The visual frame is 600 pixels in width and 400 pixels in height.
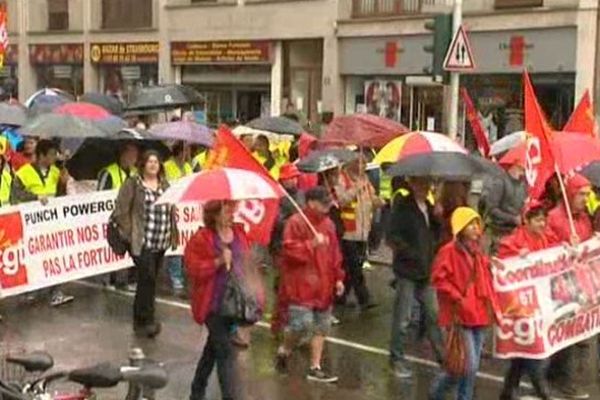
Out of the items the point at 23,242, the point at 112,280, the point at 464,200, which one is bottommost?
the point at 112,280

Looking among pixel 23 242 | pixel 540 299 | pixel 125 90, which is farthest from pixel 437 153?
pixel 125 90

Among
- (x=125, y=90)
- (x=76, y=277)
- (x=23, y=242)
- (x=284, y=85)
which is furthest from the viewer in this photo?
(x=125, y=90)

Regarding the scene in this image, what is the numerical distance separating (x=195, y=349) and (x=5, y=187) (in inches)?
124

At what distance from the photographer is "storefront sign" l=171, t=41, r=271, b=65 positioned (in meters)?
28.7

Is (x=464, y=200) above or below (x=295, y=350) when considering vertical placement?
above

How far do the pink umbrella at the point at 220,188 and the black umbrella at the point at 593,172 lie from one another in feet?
11.3

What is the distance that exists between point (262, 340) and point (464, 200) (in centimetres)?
231

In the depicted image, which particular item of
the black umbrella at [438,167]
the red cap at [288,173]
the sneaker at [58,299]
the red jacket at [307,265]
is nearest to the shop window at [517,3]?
the red cap at [288,173]

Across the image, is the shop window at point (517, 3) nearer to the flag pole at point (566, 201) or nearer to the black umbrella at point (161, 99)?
the black umbrella at point (161, 99)

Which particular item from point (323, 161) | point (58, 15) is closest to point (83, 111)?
point (323, 161)

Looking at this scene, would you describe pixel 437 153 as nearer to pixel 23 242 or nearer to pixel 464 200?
pixel 464 200

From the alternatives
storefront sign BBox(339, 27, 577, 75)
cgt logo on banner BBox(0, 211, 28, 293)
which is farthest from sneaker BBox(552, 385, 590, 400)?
storefront sign BBox(339, 27, 577, 75)

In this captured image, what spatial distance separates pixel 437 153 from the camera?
8844 mm

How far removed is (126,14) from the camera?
110ft
